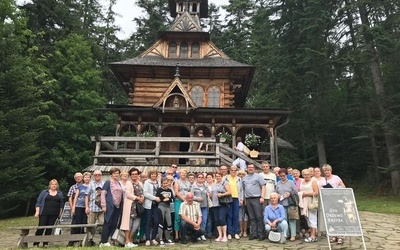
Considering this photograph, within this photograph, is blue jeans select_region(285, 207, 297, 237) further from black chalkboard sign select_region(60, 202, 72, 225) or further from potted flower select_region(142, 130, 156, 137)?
potted flower select_region(142, 130, 156, 137)

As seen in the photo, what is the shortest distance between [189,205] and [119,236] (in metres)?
1.71

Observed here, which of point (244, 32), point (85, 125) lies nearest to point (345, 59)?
point (85, 125)

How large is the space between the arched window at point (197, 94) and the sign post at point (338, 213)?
13833mm

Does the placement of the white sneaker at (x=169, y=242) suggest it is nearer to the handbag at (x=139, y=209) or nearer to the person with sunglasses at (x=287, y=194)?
the handbag at (x=139, y=209)

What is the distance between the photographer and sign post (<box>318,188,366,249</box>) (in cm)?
688

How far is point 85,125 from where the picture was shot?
25.9m

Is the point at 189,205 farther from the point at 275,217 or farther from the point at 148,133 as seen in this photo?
the point at 148,133

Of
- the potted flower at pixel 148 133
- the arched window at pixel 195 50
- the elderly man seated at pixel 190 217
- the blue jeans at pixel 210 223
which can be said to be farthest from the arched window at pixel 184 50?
the elderly man seated at pixel 190 217

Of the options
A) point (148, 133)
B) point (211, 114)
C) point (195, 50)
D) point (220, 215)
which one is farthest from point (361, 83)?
point (220, 215)

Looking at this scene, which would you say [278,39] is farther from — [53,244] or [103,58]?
[53,244]

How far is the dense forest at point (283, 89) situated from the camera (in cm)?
1772

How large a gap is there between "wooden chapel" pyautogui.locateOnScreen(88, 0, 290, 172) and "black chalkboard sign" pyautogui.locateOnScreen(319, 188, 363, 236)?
610 centimetres

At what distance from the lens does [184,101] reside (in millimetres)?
17922

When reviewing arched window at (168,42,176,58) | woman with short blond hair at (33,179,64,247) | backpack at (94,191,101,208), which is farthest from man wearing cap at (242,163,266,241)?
arched window at (168,42,176,58)
